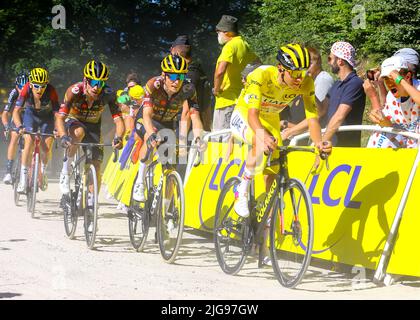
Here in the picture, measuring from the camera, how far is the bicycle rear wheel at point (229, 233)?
7.91m

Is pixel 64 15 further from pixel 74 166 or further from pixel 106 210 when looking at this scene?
pixel 74 166

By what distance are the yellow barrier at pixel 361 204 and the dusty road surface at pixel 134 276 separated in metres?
0.26

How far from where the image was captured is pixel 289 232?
7.29 meters

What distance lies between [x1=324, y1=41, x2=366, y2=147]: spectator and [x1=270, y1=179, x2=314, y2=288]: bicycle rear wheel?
62.4 inches

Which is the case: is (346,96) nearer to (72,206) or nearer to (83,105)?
(83,105)

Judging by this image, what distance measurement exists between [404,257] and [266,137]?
1.60m

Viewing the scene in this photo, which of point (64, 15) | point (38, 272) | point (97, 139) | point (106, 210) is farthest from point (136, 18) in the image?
point (38, 272)

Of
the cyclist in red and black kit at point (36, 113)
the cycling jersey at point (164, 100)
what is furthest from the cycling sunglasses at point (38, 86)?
→ the cycling jersey at point (164, 100)

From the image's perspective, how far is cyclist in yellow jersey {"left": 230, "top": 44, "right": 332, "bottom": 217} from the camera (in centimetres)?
723

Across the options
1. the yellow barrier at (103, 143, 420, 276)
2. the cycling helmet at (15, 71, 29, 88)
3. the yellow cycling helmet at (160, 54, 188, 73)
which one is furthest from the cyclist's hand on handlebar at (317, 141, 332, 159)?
the cycling helmet at (15, 71, 29, 88)

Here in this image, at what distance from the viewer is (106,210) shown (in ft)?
45.6

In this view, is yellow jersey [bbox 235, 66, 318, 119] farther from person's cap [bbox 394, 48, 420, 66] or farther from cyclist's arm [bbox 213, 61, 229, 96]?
cyclist's arm [bbox 213, 61, 229, 96]

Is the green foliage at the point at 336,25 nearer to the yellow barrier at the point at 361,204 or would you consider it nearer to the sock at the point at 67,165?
the sock at the point at 67,165

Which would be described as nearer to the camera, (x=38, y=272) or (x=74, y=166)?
(x=38, y=272)
